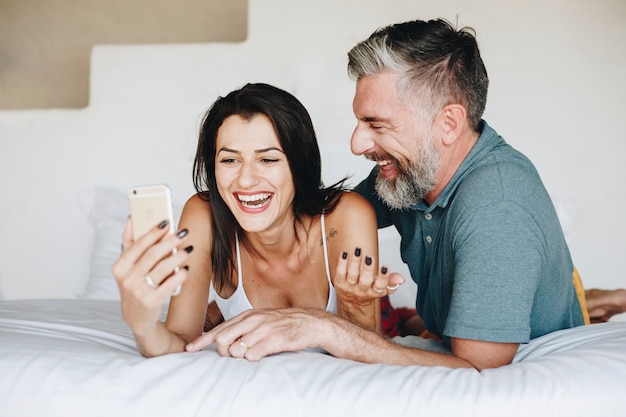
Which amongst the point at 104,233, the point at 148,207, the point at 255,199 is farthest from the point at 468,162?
the point at 104,233

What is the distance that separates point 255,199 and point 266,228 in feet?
0.50

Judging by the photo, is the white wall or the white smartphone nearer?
the white smartphone

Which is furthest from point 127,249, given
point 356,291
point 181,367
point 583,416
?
point 583,416

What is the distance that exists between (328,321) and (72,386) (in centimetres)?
54

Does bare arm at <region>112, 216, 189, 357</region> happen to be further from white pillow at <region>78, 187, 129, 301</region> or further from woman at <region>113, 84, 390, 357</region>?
white pillow at <region>78, 187, 129, 301</region>

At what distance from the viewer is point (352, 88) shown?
9.81 ft

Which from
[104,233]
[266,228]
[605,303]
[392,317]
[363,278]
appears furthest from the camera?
[104,233]

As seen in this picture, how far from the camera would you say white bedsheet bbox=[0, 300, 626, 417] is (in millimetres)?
1196

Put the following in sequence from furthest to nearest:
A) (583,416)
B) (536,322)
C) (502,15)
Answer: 1. (502,15)
2. (536,322)
3. (583,416)

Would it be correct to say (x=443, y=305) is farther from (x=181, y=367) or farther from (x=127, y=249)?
(x=127, y=249)

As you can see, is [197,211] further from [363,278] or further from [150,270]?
[150,270]

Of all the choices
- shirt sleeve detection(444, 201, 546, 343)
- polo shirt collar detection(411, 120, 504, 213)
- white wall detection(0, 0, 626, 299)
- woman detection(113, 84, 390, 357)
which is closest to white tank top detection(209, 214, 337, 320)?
woman detection(113, 84, 390, 357)

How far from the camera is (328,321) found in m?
1.48

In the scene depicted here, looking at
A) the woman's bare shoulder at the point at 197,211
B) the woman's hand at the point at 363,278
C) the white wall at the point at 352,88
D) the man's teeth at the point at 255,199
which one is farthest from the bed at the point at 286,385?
the white wall at the point at 352,88
